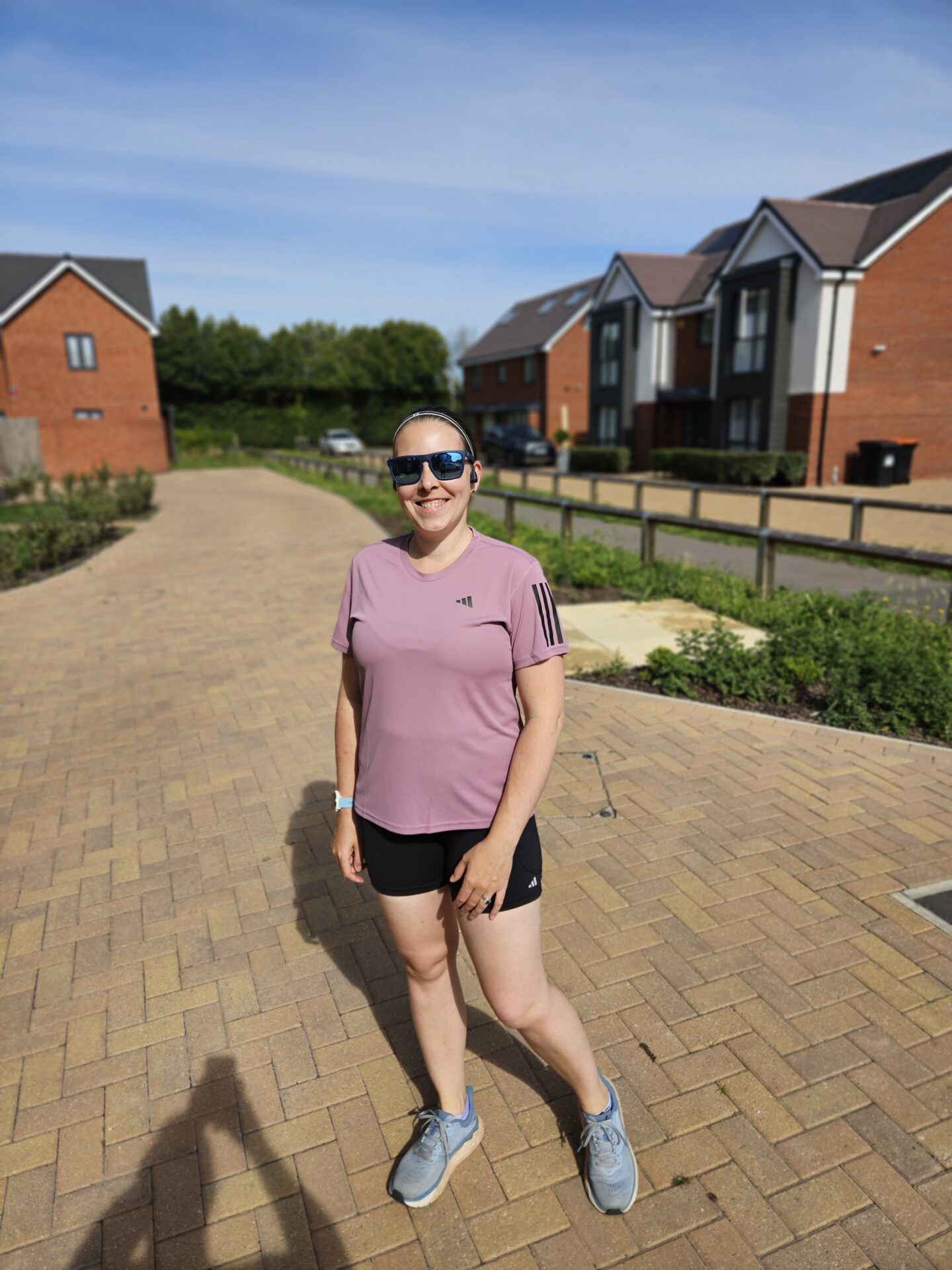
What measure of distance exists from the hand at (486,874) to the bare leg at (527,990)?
3.4 inches

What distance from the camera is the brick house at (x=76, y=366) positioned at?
1384 inches

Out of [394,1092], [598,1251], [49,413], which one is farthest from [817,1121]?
[49,413]

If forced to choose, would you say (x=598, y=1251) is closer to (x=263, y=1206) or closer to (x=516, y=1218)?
(x=516, y=1218)

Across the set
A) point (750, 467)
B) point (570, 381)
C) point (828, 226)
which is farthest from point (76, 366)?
point (828, 226)

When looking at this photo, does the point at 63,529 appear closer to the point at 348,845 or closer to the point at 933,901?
the point at 348,845

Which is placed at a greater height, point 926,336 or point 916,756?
point 926,336

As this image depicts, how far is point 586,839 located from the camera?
4078 millimetres

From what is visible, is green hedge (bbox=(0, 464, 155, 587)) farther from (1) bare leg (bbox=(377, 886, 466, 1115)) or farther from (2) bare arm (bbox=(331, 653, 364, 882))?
(1) bare leg (bbox=(377, 886, 466, 1115))

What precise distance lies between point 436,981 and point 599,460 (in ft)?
102

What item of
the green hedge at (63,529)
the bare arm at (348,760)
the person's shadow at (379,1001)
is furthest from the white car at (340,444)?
the bare arm at (348,760)

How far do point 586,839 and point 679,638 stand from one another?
2814 mm

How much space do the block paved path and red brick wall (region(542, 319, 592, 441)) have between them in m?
38.7

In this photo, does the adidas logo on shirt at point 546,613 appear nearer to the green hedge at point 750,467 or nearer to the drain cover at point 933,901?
the drain cover at point 933,901

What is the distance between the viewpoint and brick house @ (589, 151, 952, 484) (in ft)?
81.9
